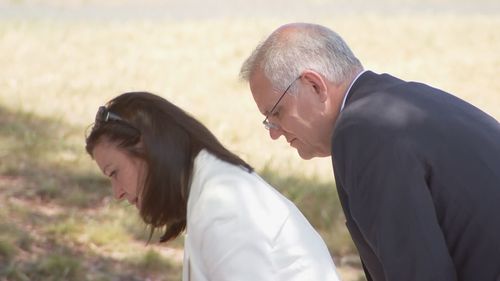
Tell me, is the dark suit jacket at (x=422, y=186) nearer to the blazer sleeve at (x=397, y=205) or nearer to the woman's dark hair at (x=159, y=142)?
the blazer sleeve at (x=397, y=205)

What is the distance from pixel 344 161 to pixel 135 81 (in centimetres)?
762

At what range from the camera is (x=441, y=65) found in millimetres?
12055

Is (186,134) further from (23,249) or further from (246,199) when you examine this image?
(23,249)

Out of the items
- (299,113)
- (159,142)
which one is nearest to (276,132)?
(299,113)

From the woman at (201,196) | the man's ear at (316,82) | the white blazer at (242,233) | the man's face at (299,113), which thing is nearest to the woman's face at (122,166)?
the woman at (201,196)

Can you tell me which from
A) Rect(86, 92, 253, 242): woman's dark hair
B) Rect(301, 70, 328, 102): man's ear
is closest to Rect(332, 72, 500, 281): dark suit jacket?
Rect(301, 70, 328, 102): man's ear

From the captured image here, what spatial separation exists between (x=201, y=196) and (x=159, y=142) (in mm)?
189

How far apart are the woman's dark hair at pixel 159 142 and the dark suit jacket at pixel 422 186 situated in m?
0.41

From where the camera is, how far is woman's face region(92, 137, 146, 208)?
3121 millimetres

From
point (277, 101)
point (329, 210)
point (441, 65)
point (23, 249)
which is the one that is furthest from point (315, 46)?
point (441, 65)

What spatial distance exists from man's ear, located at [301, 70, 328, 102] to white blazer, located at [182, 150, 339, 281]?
0.96 feet

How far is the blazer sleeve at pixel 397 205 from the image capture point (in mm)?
2801

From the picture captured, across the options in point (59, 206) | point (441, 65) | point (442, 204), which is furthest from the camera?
point (441, 65)

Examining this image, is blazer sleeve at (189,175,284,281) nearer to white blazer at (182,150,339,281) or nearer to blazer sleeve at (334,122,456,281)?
white blazer at (182,150,339,281)
